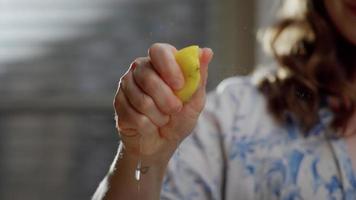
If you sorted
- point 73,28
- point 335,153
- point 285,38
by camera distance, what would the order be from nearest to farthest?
1. point 335,153
2. point 285,38
3. point 73,28

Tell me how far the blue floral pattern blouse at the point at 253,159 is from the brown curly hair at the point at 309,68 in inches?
0.5

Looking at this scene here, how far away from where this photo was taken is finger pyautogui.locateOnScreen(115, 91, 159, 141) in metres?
0.51

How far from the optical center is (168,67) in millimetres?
490

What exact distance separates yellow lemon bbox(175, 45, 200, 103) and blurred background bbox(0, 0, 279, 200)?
620 millimetres

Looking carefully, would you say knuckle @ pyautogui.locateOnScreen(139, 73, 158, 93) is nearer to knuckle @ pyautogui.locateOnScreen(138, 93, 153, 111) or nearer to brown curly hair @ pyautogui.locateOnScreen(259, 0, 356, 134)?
knuckle @ pyautogui.locateOnScreen(138, 93, 153, 111)

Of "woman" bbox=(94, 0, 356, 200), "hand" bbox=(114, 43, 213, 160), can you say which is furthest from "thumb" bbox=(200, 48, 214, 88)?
"woman" bbox=(94, 0, 356, 200)

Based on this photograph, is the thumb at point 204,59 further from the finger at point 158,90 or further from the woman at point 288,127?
the woman at point 288,127

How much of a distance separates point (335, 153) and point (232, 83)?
124mm

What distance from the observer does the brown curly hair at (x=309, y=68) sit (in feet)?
Answer: 2.51

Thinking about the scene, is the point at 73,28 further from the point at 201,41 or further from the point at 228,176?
the point at 228,176

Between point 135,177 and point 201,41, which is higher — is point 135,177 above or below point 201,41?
below

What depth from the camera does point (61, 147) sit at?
1238 mm

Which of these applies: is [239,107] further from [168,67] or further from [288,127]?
[168,67]

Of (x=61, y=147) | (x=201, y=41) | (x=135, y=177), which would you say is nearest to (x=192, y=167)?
(x=135, y=177)
